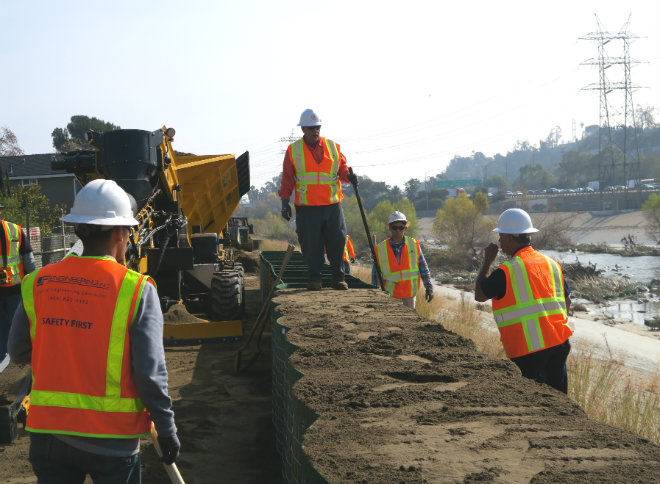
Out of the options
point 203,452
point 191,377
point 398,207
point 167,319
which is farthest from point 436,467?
point 398,207

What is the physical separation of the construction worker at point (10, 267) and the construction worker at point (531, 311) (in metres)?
5.07

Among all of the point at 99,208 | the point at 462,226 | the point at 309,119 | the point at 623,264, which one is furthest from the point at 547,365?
the point at 462,226

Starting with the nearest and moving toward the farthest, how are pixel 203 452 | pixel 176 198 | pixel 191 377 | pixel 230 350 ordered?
pixel 203 452 → pixel 191 377 → pixel 230 350 → pixel 176 198

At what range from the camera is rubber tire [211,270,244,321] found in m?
10.4

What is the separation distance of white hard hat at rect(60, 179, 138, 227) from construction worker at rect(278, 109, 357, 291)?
407 cm

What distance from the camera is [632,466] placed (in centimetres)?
248

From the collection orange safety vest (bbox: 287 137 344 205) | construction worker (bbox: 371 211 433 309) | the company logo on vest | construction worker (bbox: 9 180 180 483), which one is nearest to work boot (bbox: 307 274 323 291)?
orange safety vest (bbox: 287 137 344 205)

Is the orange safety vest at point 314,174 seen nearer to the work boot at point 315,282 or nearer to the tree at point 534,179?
the work boot at point 315,282

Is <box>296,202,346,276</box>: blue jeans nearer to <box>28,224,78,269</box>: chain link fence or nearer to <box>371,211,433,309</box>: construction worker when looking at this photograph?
<box>371,211,433,309</box>: construction worker

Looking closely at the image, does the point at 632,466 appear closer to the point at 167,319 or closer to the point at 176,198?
the point at 167,319

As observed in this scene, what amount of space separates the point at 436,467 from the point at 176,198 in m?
9.01

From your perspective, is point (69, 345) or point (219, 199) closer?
point (69, 345)

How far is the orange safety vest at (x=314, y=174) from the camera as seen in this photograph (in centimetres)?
713

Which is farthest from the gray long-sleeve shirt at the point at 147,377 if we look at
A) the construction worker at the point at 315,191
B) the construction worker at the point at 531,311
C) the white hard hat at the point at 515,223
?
the construction worker at the point at 315,191
